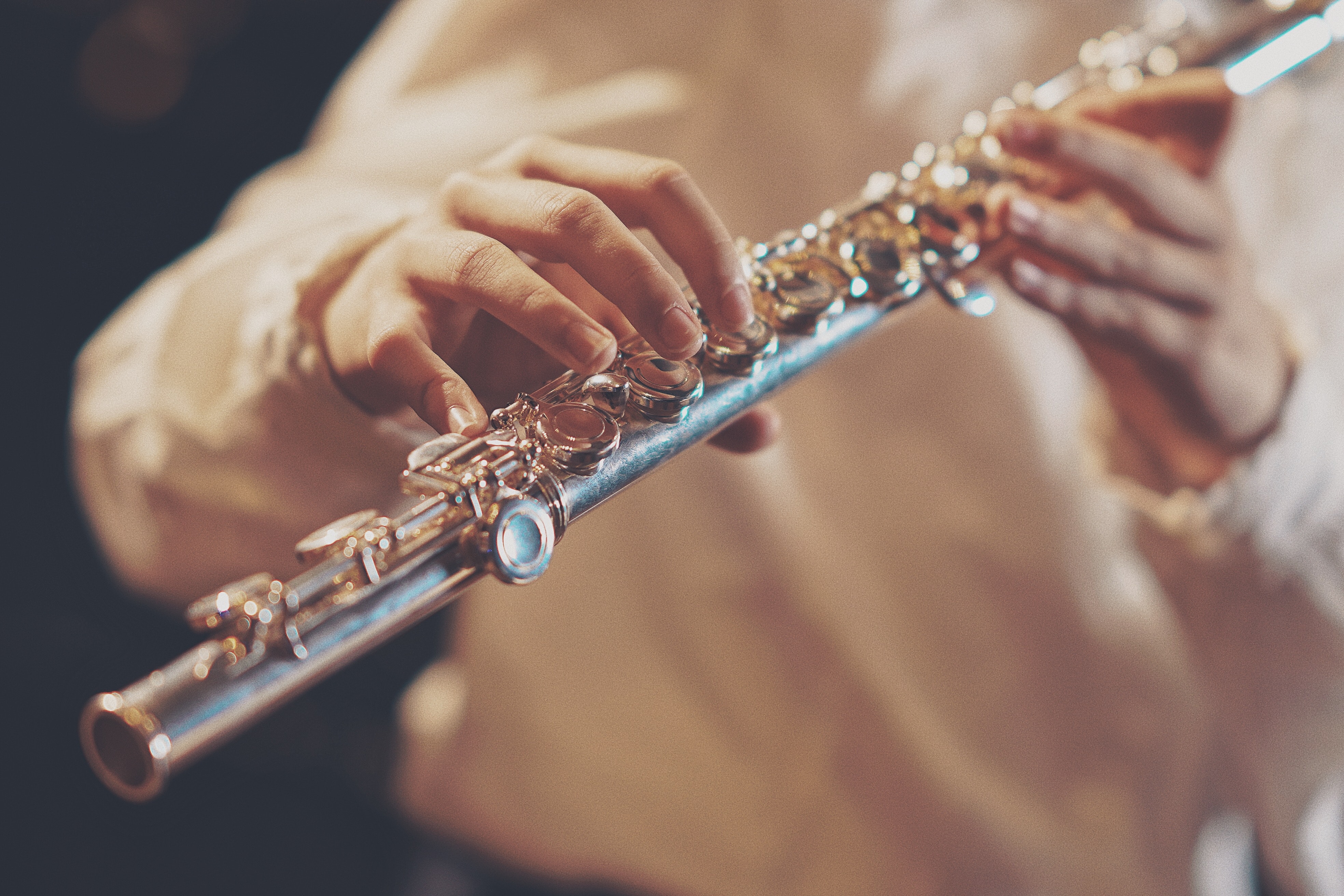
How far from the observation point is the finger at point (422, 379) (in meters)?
0.29

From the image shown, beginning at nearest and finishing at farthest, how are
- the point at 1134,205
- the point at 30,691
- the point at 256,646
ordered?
the point at 256,646
the point at 1134,205
the point at 30,691

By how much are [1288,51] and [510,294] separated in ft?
1.82

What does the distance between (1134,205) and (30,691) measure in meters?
1.45

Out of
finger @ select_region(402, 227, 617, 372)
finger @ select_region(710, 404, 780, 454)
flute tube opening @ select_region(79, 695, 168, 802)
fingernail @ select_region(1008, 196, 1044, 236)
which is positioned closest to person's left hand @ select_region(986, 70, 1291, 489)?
fingernail @ select_region(1008, 196, 1044, 236)

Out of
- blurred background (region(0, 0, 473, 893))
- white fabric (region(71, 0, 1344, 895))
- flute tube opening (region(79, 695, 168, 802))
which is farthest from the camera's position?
blurred background (region(0, 0, 473, 893))

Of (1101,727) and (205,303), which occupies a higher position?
(205,303)

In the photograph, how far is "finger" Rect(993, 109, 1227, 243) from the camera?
475 millimetres

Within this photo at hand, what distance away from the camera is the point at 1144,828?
0.74 metres

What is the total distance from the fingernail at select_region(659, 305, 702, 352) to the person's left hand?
0.74 feet

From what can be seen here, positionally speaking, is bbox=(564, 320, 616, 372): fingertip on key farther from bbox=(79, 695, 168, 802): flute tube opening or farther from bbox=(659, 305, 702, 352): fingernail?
bbox=(79, 695, 168, 802): flute tube opening

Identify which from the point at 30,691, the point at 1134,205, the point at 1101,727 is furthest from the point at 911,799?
the point at 30,691

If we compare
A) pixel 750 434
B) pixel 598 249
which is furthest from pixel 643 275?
pixel 750 434

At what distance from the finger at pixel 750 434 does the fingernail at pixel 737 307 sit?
0.25 feet

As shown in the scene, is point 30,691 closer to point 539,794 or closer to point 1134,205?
point 539,794
